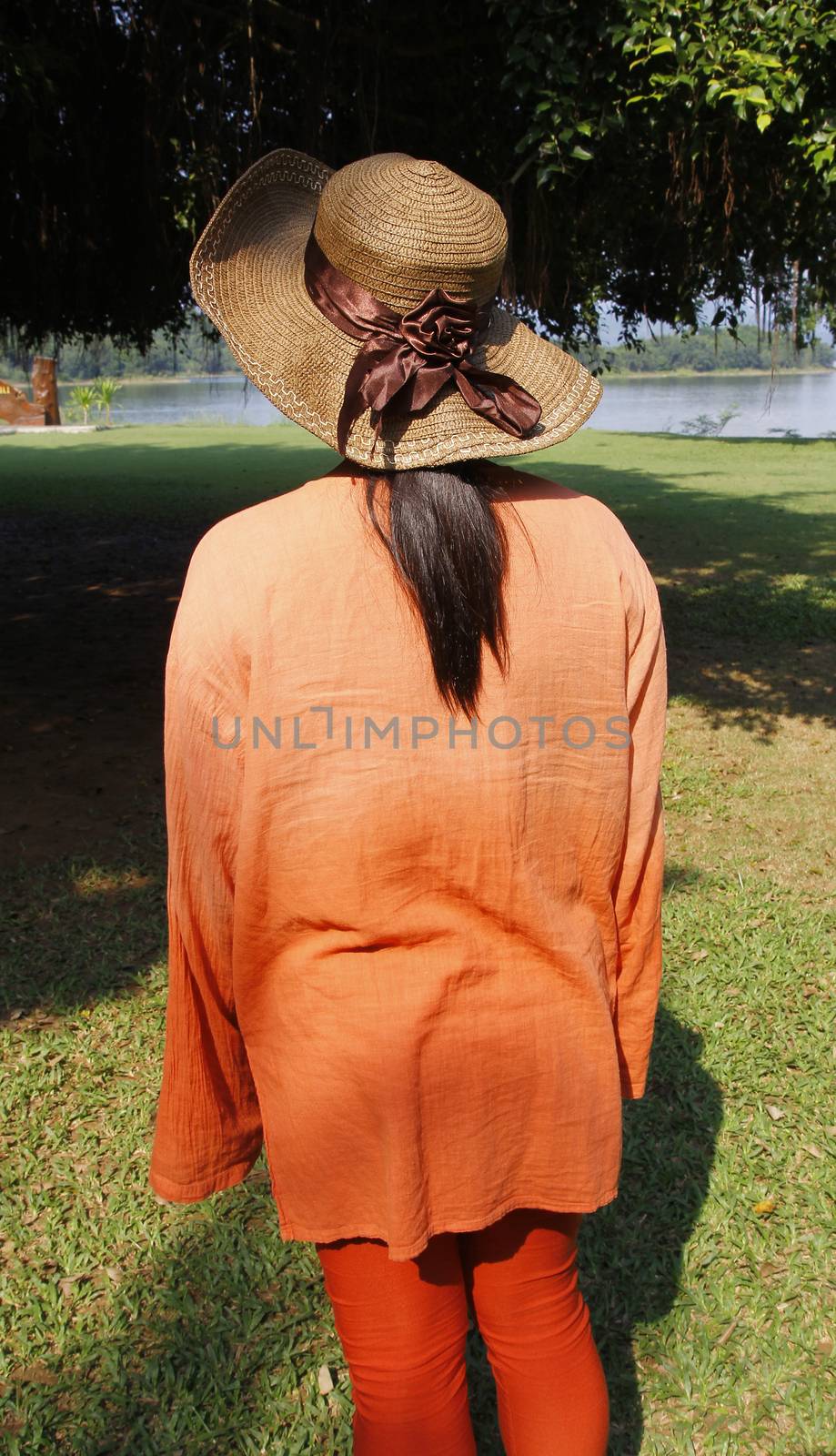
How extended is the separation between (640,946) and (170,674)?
0.71 m

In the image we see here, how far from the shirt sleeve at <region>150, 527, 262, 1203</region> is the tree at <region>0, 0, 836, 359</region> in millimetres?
3899

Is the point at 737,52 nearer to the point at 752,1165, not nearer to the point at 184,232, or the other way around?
the point at 184,232

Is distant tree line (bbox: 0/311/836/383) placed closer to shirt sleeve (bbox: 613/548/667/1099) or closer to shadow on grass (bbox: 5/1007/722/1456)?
shirt sleeve (bbox: 613/548/667/1099)

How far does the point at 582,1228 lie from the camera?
8.95ft

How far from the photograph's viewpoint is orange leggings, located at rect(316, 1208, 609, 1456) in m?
1.41

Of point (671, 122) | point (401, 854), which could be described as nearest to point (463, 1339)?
point (401, 854)

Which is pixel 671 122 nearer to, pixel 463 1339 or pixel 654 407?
pixel 463 1339

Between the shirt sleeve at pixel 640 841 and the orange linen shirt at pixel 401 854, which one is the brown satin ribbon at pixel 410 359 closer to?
the orange linen shirt at pixel 401 854

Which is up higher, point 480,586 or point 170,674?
point 480,586

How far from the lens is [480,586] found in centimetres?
131

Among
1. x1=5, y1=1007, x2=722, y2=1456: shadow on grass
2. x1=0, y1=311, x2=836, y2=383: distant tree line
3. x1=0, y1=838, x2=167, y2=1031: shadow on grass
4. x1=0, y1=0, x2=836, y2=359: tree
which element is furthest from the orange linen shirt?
x1=0, y1=0, x2=836, y2=359: tree

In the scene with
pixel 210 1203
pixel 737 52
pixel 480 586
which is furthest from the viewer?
pixel 737 52

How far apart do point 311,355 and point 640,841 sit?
0.73 metres

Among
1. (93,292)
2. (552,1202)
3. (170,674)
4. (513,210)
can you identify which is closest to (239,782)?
(170,674)
